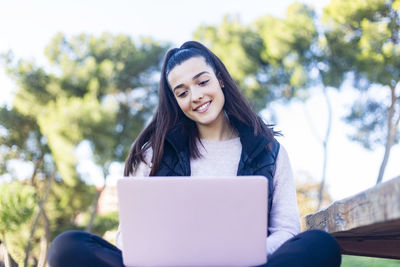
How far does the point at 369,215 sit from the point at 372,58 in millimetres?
9058

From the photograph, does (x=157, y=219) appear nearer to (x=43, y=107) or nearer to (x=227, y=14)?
(x=43, y=107)

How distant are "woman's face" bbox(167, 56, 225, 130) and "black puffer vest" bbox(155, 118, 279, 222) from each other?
0.12 metres

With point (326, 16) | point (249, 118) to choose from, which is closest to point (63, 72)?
point (326, 16)

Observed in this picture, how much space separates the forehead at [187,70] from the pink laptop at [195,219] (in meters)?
0.85

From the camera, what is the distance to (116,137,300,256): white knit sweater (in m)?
1.49

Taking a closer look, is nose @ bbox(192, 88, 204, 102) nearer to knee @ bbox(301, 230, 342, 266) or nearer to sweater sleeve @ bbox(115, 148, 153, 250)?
sweater sleeve @ bbox(115, 148, 153, 250)

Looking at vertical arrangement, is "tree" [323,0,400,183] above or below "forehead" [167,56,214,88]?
above

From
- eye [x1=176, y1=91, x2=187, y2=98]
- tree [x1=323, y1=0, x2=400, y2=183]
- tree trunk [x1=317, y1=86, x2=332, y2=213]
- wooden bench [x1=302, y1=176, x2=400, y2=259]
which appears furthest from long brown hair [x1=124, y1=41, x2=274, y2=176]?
tree trunk [x1=317, y1=86, x2=332, y2=213]

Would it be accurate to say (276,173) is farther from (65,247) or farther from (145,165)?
(65,247)

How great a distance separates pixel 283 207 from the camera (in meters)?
1.57

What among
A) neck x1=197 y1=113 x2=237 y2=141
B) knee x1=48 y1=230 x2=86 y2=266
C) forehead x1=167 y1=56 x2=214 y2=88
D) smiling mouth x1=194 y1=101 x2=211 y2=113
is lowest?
knee x1=48 y1=230 x2=86 y2=266

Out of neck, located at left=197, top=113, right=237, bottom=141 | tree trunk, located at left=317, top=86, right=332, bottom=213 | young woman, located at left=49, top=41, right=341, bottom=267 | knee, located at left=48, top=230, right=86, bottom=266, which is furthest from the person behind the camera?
tree trunk, located at left=317, top=86, right=332, bottom=213

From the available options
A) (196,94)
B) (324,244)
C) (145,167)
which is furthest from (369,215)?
(145,167)

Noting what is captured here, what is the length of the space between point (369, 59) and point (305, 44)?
1628mm
